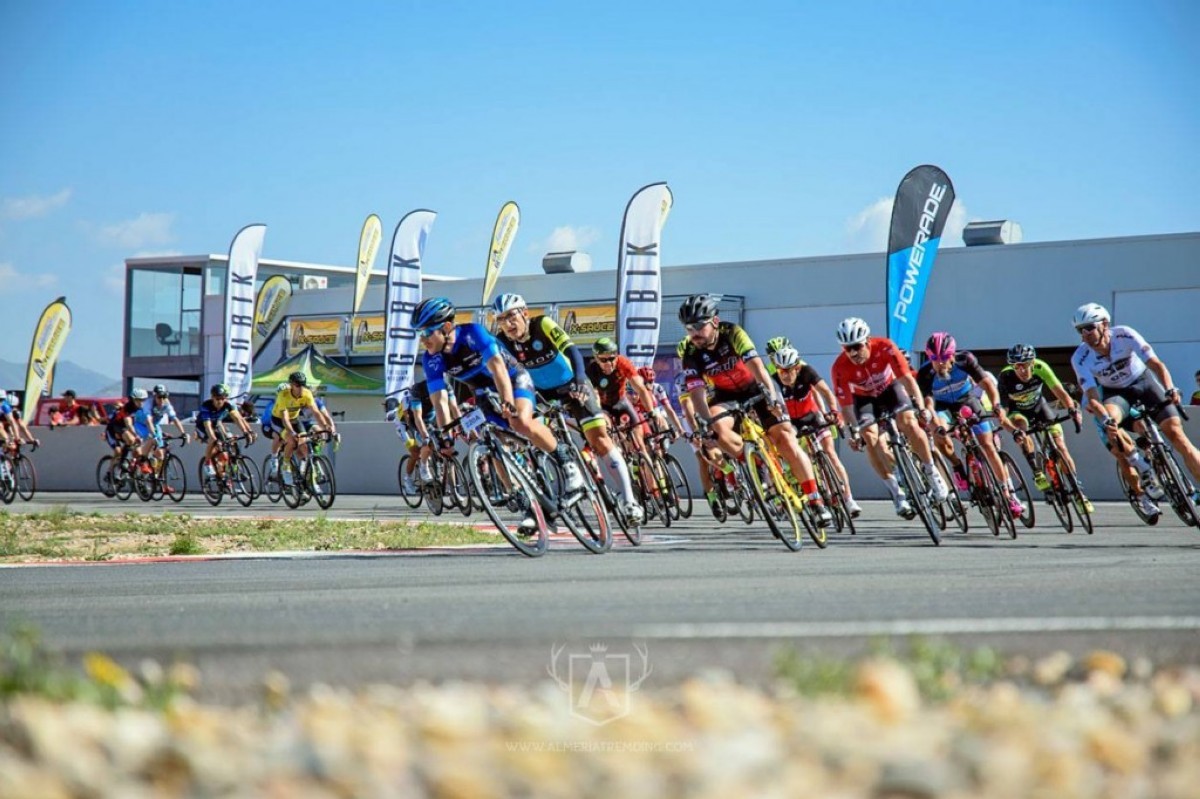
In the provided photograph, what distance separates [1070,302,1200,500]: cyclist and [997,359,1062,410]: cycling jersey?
1.98 metres

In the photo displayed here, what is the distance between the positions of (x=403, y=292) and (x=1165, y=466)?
29.5 meters

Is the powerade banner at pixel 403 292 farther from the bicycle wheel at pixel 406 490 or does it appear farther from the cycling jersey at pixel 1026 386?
the cycling jersey at pixel 1026 386

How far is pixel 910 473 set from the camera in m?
13.7

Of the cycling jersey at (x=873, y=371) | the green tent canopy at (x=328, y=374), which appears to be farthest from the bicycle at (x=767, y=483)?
the green tent canopy at (x=328, y=374)

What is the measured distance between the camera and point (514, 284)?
177 ft

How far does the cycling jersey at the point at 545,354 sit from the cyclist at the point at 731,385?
1047 mm

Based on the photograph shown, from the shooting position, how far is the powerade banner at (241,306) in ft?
137

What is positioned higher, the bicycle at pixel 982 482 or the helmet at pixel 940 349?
the helmet at pixel 940 349

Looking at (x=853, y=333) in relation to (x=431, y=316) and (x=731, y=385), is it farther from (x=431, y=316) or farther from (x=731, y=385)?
(x=431, y=316)

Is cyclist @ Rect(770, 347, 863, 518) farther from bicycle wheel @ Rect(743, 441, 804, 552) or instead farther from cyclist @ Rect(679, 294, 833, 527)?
bicycle wheel @ Rect(743, 441, 804, 552)

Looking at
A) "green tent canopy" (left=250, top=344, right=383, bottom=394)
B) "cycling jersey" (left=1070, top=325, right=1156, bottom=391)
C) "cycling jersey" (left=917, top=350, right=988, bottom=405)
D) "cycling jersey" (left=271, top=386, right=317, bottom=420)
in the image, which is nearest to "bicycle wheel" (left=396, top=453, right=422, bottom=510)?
"cycling jersey" (left=271, top=386, right=317, bottom=420)

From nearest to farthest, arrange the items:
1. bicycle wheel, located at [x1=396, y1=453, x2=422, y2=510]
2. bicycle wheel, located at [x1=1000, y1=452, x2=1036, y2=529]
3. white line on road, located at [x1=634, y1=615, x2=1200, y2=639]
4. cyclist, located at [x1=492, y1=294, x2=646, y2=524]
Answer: white line on road, located at [x1=634, y1=615, x2=1200, y2=639]
cyclist, located at [x1=492, y1=294, x2=646, y2=524]
bicycle wheel, located at [x1=1000, y1=452, x2=1036, y2=529]
bicycle wheel, located at [x1=396, y1=453, x2=422, y2=510]

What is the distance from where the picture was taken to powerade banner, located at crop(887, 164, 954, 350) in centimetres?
2692

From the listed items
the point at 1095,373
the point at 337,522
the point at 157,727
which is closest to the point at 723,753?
the point at 157,727
